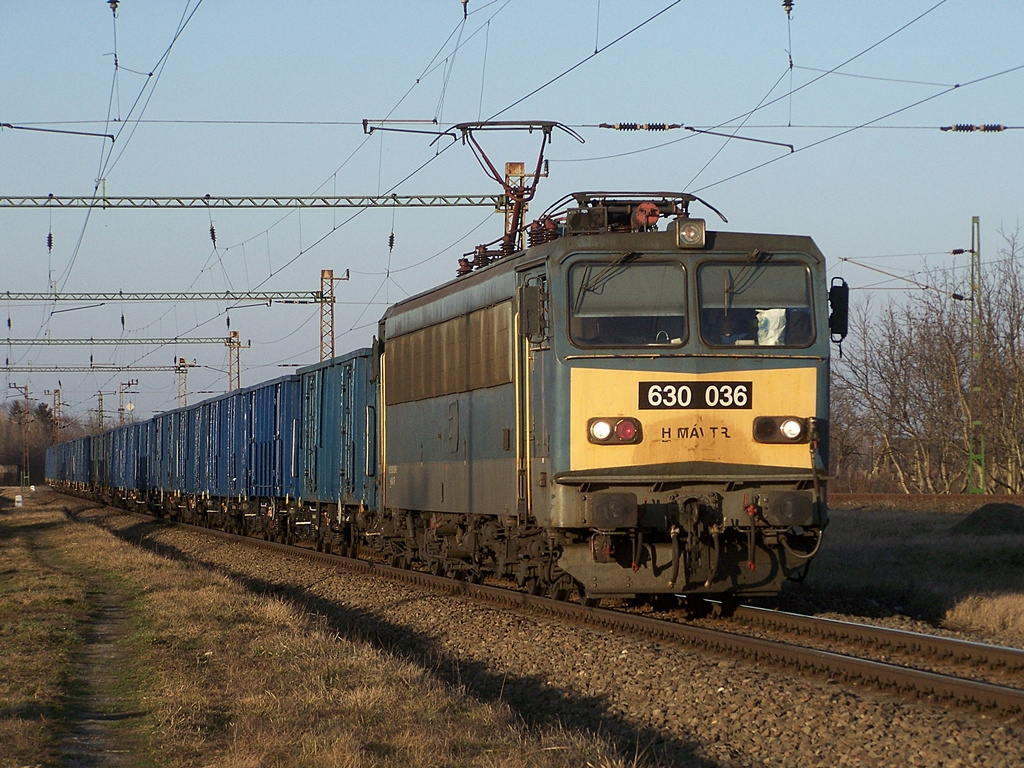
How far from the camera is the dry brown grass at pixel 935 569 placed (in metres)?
12.5

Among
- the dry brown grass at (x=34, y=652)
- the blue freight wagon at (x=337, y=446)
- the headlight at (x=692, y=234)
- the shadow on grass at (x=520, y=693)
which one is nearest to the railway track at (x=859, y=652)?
the shadow on grass at (x=520, y=693)

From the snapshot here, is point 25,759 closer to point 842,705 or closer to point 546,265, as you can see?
point 842,705

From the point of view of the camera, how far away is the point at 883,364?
43531 millimetres

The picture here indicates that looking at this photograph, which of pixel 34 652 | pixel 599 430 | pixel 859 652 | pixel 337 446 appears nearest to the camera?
pixel 859 652

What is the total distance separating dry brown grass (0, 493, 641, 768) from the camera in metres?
6.47

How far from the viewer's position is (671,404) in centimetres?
1100

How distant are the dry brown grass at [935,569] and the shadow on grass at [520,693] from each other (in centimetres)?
448

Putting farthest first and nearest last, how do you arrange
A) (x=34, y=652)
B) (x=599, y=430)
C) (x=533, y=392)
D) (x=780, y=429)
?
(x=533, y=392), (x=780, y=429), (x=599, y=430), (x=34, y=652)

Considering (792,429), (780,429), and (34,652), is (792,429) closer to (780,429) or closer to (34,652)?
(780,429)

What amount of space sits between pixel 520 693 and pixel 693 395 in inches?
126

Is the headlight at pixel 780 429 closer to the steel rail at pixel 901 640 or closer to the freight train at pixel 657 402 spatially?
the freight train at pixel 657 402

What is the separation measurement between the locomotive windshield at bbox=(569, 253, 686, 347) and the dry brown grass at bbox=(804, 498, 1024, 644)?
418 centimetres

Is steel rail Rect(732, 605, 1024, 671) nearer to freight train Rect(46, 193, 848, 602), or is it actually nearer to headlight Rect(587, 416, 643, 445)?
freight train Rect(46, 193, 848, 602)

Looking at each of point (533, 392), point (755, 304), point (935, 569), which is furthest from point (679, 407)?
point (935, 569)
